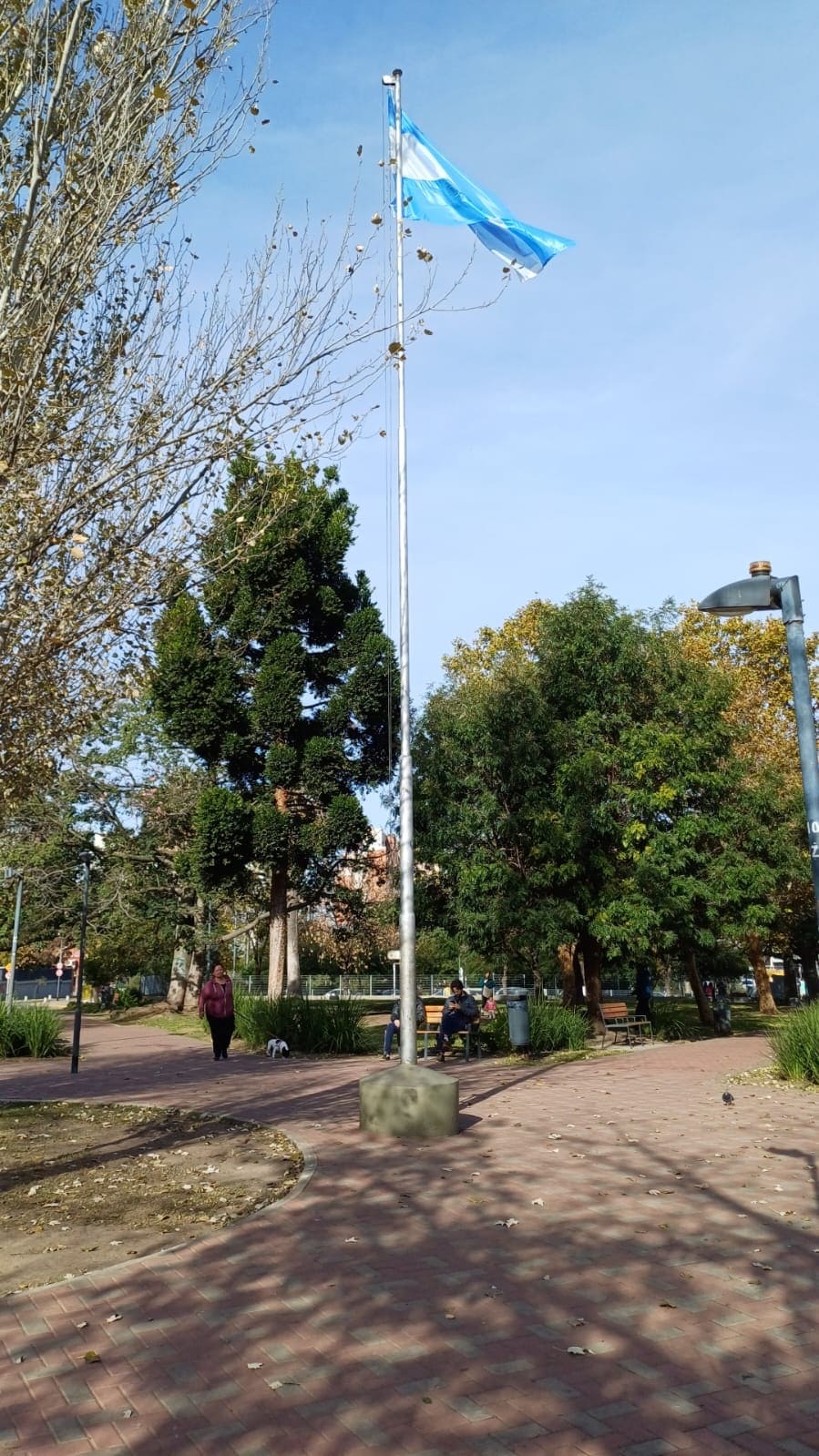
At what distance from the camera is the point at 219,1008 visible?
1852 centimetres

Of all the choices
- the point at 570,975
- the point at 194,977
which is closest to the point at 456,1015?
the point at 570,975

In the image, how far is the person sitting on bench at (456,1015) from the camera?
17.6m

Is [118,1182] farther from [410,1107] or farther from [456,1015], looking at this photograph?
[456,1015]

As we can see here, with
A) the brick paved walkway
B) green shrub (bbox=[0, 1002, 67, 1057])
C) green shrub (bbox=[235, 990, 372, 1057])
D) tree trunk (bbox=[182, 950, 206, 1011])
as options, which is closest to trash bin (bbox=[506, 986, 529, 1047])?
green shrub (bbox=[235, 990, 372, 1057])

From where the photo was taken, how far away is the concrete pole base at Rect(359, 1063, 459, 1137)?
966 cm

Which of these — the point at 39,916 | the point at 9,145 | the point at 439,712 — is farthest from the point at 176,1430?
the point at 39,916

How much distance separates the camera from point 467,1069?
52.5ft

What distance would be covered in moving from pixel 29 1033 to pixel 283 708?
363 inches

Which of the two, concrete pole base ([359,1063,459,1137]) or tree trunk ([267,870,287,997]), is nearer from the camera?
concrete pole base ([359,1063,459,1137])

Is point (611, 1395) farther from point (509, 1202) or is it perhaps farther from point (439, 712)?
point (439, 712)

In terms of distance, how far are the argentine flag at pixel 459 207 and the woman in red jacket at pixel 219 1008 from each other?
41.1 feet

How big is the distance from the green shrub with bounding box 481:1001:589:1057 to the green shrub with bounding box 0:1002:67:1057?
8.31 metres

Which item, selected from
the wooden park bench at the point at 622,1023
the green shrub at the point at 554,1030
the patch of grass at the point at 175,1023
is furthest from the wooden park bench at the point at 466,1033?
the patch of grass at the point at 175,1023

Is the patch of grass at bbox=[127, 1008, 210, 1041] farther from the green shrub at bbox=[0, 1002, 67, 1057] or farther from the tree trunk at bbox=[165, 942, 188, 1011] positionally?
the green shrub at bbox=[0, 1002, 67, 1057]
